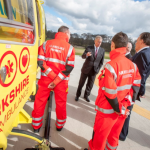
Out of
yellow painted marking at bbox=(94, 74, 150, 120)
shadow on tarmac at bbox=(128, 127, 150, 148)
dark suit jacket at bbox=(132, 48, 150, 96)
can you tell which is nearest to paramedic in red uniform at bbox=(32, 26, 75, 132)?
dark suit jacket at bbox=(132, 48, 150, 96)

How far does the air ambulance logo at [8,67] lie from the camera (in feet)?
3.03

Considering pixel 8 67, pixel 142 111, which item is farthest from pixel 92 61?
pixel 8 67

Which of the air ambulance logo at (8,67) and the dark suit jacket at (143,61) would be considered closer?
the air ambulance logo at (8,67)

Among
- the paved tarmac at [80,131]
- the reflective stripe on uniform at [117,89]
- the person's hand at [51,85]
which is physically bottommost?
the paved tarmac at [80,131]

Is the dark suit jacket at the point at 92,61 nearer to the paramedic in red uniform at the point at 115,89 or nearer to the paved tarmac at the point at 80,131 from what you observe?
the paved tarmac at the point at 80,131

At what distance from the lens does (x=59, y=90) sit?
204 cm

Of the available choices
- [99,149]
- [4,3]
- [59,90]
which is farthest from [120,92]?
[4,3]

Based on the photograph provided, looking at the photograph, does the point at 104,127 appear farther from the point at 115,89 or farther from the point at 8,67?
the point at 8,67

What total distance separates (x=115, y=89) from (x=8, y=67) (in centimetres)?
114

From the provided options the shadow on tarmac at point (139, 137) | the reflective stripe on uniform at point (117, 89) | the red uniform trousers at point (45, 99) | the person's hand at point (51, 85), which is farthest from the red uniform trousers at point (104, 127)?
the shadow on tarmac at point (139, 137)

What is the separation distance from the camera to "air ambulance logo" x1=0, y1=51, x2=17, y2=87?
3.03 feet

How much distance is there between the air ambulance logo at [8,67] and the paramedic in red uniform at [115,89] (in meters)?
1.00

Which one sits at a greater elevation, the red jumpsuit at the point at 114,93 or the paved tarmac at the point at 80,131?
the red jumpsuit at the point at 114,93

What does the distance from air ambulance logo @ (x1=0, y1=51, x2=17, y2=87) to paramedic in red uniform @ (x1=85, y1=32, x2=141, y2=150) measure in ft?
3.28
